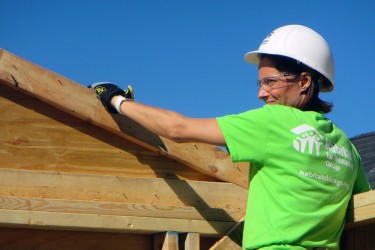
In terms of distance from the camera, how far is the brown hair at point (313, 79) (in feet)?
14.2

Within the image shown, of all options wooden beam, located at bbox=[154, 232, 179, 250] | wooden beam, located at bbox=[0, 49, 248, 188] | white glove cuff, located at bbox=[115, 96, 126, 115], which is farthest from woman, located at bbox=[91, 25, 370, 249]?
wooden beam, located at bbox=[154, 232, 179, 250]

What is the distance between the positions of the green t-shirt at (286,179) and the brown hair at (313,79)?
29 centimetres

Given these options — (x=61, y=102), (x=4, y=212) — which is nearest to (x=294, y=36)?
(x=61, y=102)

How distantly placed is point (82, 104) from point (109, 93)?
12.2 inches

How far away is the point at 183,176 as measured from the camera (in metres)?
5.30

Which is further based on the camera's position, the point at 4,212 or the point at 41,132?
the point at 41,132

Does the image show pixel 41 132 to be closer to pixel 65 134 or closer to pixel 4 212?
pixel 65 134

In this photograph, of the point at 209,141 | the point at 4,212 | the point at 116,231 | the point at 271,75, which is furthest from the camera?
the point at 116,231

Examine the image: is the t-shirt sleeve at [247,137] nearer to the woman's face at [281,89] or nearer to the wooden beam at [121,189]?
the woman's face at [281,89]

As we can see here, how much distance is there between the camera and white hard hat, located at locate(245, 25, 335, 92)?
14.3 ft

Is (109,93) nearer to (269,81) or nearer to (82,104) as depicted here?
(82,104)

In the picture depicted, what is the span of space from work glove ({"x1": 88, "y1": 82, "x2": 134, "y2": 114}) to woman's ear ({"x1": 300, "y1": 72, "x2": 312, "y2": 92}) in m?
1.04

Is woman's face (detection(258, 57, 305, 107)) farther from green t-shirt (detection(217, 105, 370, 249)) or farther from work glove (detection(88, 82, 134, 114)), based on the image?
work glove (detection(88, 82, 134, 114))

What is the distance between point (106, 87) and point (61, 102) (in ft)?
1.04
